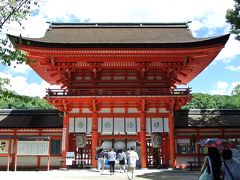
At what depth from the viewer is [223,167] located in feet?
25.6

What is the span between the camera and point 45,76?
29.6 m

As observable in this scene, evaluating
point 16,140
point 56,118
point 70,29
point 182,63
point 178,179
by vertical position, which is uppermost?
point 70,29

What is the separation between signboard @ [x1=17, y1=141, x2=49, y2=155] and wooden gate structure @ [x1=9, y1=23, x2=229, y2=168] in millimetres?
1343

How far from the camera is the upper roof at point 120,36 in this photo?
22.2 metres

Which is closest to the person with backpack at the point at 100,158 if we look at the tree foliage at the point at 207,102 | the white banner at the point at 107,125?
the white banner at the point at 107,125

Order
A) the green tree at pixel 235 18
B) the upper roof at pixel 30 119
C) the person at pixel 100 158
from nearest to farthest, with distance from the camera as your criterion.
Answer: the green tree at pixel 235 18 < the person at pixel 100 158 < the upper roof at pixel 30 119

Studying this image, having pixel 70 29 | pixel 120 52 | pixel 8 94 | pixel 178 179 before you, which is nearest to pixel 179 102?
pixel 120 52

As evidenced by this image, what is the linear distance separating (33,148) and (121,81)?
8.07m

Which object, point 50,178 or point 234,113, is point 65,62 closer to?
point 50,178

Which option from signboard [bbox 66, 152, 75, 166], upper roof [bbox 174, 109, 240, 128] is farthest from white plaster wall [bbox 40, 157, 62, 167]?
upper roof [bbox 174, 109, 240, 128]

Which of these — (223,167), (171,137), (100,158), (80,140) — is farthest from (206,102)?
(223,167)

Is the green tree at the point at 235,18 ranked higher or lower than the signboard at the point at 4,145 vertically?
higher

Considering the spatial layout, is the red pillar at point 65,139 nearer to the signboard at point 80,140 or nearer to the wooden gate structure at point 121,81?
the wooden gate structure at point 121,81

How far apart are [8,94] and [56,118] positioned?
17.4 meters
